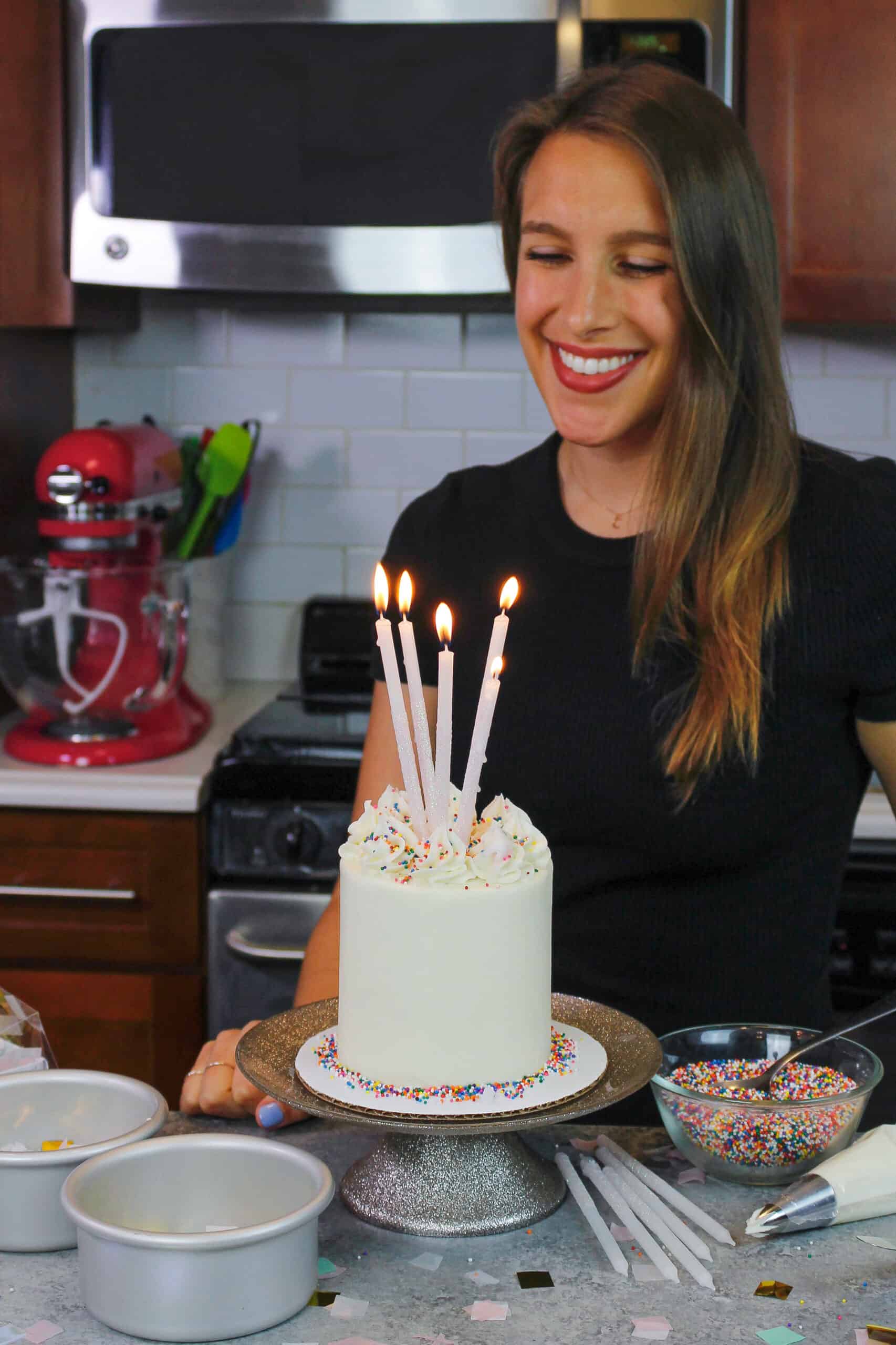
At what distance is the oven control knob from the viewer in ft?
7.07

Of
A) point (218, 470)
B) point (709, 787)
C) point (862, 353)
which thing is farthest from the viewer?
point (862, 353)

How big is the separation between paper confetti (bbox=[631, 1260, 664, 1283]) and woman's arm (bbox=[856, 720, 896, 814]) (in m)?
0.59

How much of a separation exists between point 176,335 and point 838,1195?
7.05 feet

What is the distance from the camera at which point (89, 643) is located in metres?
2.31

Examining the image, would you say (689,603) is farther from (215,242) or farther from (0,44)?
(0,44)

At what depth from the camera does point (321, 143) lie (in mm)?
2305

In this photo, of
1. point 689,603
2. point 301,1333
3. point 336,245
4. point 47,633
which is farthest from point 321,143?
point 301,1333

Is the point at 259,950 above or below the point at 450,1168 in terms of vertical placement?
below

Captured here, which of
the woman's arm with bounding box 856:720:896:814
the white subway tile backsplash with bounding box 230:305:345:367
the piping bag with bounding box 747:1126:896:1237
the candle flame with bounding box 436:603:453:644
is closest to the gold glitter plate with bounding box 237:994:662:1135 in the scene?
the piping bag with bounding box 747:1126:896:1237

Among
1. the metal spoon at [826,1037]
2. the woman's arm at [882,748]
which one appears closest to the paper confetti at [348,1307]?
the metal spoon at [826,1037]

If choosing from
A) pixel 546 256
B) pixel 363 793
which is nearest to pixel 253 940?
pixel 363 793

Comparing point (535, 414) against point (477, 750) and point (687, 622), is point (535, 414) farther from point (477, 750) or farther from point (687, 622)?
point (477, 750)

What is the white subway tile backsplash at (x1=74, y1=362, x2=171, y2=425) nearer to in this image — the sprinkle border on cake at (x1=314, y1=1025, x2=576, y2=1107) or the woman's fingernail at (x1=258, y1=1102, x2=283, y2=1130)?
the woman's fingernail at (x1=258, y1=1102, x2=283, y2=1130)

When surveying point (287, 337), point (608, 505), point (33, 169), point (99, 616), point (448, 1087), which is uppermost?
A: point (33, 169)
